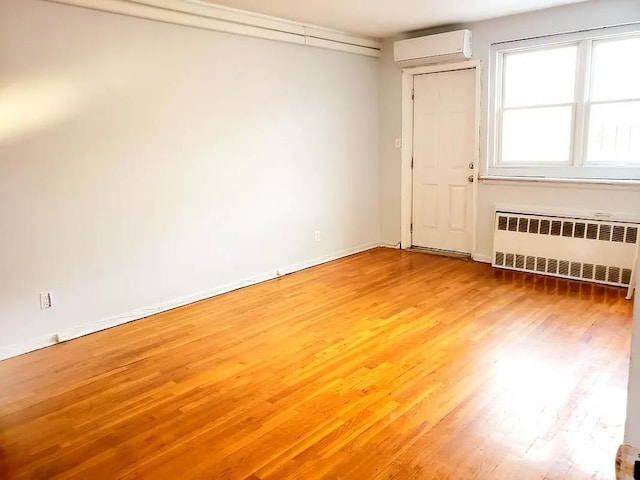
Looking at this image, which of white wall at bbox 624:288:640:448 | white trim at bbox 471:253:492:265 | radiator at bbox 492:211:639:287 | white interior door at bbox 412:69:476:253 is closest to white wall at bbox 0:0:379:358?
white interior door at bbox 412:69:476:253

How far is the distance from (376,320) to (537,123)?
9.12 ft

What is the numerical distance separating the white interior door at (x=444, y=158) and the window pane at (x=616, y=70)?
118 centimetres

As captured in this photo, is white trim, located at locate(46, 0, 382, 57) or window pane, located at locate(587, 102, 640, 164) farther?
window pane, located at locate(587, 102, 640, 164)

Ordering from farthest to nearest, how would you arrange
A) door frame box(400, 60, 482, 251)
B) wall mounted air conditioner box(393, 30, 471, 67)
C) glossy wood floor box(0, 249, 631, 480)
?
1. door frame box(400, 60, 482, 251)
2. wall mounted air conditioner box(393, 30, 471, 67)
3. glossy wood floor box(0, 249, 631, 480)

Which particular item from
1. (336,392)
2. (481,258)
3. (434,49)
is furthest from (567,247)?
(336,392)

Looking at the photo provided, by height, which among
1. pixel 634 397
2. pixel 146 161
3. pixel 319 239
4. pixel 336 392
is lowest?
pixel 336 392

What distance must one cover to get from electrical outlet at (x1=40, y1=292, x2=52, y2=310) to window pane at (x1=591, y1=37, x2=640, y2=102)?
4871mm

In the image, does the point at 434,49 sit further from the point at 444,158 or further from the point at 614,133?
the point at 614,133

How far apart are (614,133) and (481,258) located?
176 centimetres

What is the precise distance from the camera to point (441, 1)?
424 centimetres

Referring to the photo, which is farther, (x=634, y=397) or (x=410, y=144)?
(x=410, y=144)

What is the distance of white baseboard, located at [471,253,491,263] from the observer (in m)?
5.38

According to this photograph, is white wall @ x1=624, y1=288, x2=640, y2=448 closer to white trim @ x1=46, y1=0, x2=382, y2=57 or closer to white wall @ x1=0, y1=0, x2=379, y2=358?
white wall @ x1=0, y1=0, x2=379, y2=358

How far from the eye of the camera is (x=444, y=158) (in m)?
5.68
